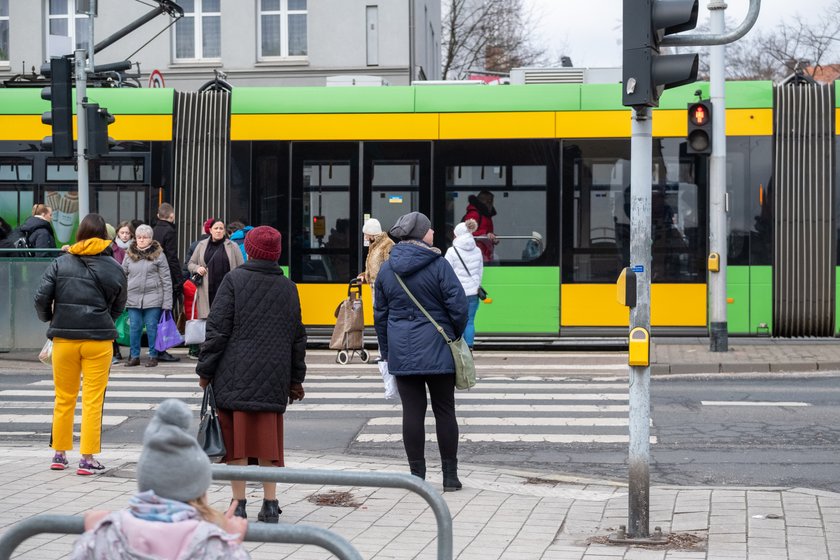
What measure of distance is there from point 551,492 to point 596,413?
3.59 meters

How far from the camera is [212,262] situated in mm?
15586

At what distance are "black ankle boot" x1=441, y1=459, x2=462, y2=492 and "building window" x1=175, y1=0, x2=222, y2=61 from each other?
26.3m

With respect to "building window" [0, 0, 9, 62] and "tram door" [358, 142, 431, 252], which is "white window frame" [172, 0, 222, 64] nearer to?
"building window" [0, 0, 9, 62]

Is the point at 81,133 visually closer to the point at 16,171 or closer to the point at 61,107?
the point at 61,107

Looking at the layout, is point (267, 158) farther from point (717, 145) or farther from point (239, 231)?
point (717, 145)

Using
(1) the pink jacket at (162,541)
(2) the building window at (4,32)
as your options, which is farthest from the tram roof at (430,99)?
(2) the building window at (4,32)

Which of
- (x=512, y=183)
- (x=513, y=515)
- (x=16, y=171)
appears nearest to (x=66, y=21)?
(x=16, y=171)

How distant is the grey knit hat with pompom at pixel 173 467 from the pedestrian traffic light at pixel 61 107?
12.4 meters

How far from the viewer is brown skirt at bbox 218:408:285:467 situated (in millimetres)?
7367

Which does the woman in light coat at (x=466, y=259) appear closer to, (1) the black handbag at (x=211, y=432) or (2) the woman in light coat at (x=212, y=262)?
(2) the woman in light coat at (x=212, y=262)

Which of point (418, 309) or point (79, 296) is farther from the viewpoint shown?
point (79, 296)

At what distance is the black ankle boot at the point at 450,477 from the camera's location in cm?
848

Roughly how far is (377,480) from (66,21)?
105 feet

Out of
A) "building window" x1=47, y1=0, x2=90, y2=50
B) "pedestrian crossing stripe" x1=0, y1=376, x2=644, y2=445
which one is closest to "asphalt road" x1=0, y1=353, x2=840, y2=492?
"pedestrian crossing stripe" x1=0, y1=376, x2=644, y2=445
